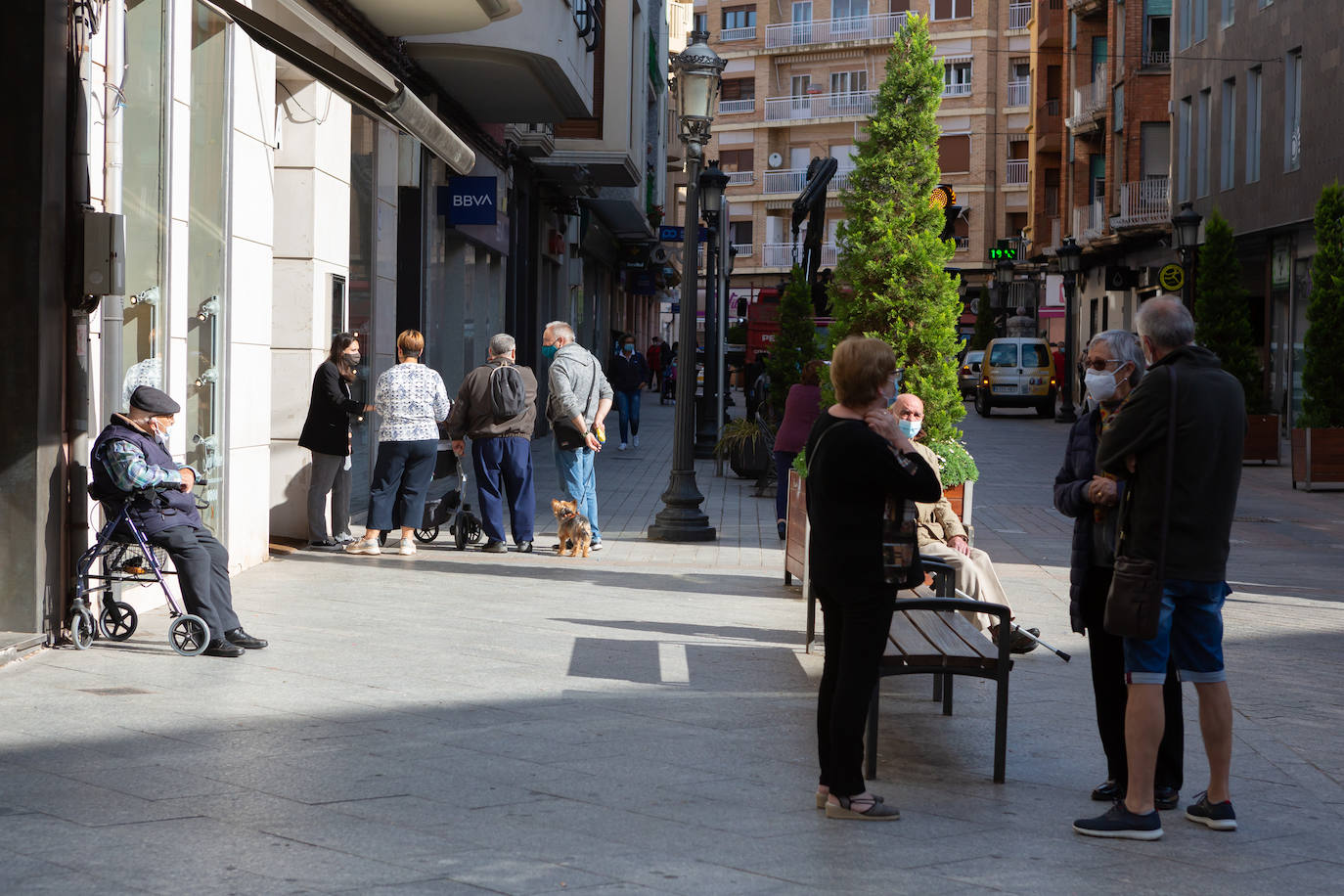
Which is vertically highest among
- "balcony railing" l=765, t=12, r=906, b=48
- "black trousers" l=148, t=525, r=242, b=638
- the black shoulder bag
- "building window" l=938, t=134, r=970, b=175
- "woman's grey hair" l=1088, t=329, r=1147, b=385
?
"balcony railing" l=765, t=12, r=906, b=48

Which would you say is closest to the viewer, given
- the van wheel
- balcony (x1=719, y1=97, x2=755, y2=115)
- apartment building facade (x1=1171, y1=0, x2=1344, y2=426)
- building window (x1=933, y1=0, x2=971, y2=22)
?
apartment building facade (x1=1171, y1=0, x2=1344, y2=426)

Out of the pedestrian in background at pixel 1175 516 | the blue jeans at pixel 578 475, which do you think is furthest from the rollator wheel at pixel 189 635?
the blue jeans at pixel 578 475

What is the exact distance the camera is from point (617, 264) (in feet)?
159

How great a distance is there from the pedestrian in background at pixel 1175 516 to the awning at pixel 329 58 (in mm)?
5658

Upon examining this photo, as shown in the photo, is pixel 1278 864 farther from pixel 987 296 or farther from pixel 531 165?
pixel 987 296

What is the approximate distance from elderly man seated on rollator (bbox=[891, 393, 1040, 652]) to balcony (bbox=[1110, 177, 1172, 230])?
35901mm

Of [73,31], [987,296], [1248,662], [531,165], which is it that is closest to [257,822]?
[73,31]

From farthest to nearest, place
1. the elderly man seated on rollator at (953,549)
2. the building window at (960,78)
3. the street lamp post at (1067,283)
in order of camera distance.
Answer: the building window at (960,78) → the street lamp post at (1067,283) → the elderly man seated on rollator at (953,549)

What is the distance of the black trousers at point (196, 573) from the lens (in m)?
8.18

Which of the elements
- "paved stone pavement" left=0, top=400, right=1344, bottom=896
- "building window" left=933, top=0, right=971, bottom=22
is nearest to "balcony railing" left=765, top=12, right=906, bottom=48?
"building window" left=933, top=0, right=971, bottom=22

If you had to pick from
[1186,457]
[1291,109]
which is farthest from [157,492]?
[1291,109]

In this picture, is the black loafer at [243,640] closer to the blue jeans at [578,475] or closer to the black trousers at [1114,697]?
the black trousers at [1114,697]

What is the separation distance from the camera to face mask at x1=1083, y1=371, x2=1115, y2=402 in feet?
19.6

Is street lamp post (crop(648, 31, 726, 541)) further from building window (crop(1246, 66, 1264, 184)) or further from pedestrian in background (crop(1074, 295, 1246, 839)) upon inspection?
building window (crop(1246, 66, 1264, 184))
